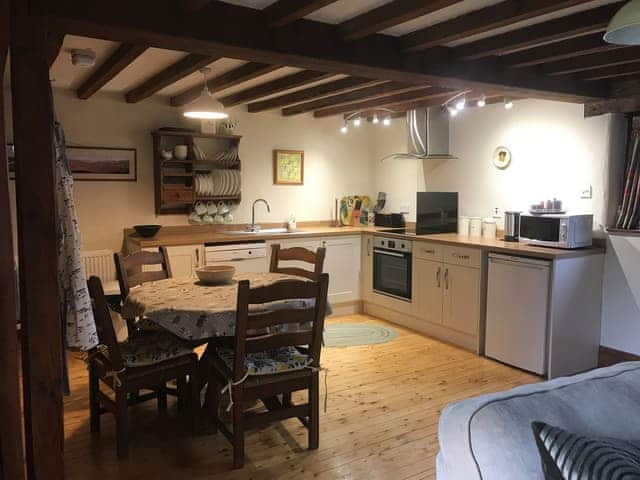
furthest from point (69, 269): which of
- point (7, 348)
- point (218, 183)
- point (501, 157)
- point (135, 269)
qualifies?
point (501, 157)

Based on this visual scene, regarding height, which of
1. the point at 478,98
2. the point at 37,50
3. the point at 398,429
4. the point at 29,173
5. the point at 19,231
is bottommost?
the point at 398,429

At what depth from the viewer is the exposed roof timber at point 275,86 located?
3789 millimetres

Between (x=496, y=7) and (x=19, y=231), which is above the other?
(x=496, y=7)

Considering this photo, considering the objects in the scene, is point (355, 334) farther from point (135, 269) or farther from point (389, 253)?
point (135, 269)

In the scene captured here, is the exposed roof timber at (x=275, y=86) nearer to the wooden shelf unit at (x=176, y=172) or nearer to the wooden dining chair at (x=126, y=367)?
the wooden shelf unit at (x=176, y=172)

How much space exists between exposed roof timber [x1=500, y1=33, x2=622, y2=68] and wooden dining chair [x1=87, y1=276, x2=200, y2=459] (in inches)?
104

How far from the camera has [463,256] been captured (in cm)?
433

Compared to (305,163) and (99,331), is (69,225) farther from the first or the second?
(305,163)

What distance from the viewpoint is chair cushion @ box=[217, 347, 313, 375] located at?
261cm

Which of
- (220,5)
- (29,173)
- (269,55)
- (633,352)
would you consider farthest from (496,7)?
(633,352)

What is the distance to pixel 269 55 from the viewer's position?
259 centimetres

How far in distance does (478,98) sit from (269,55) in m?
2.43

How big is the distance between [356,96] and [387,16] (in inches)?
88.0

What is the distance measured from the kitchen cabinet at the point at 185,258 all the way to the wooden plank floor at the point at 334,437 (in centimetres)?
107
